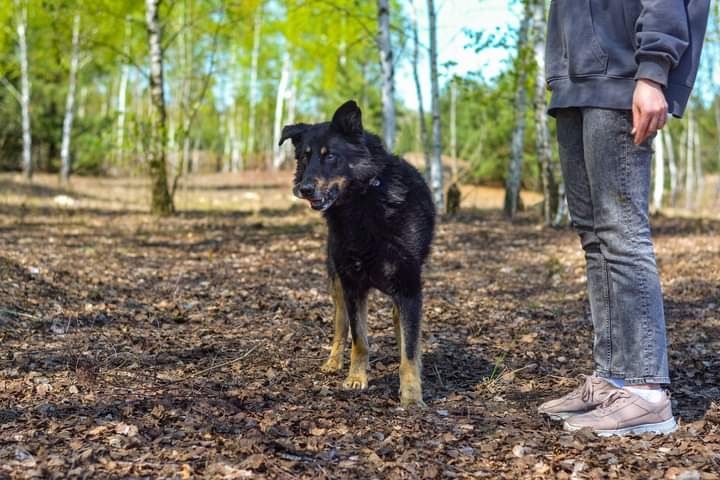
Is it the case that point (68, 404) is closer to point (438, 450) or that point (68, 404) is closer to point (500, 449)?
point (438, 450)

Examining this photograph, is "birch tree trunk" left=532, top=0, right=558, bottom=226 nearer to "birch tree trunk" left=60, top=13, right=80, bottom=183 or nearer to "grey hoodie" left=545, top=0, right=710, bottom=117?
"grey hoodie" left=545, top=0, right=710, bottom=117

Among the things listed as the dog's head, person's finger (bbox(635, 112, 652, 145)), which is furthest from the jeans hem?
the dog's head

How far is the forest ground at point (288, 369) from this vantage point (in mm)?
3123

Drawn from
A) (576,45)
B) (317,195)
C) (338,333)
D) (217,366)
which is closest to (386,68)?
(338,333)

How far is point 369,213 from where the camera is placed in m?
4.31

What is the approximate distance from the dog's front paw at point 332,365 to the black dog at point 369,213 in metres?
0.79

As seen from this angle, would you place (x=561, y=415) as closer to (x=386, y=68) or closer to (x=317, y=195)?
(x=317, y=195)

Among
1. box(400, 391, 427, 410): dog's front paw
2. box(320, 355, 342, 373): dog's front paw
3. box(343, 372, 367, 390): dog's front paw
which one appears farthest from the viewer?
box(320, 355, 342, 373): dog's front paw

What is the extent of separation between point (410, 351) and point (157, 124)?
11949mm

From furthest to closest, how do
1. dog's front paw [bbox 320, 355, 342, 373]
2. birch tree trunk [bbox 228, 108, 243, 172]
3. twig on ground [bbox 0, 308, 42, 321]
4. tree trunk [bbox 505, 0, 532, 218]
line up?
birch tree trunk [bbox 228, 108, 243, 172] → tree trunk [bbox 505, 0, 532, 218] → twig on ground [bbox 0, 308, 42, 321] → dog's front paw [bbox 320, 355, 342, 373]

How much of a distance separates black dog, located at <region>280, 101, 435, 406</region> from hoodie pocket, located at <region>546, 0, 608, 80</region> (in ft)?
3.99

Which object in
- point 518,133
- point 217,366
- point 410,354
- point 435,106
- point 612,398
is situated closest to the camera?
point 612,398

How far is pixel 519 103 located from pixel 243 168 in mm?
32963

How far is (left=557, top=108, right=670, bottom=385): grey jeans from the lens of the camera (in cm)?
329
